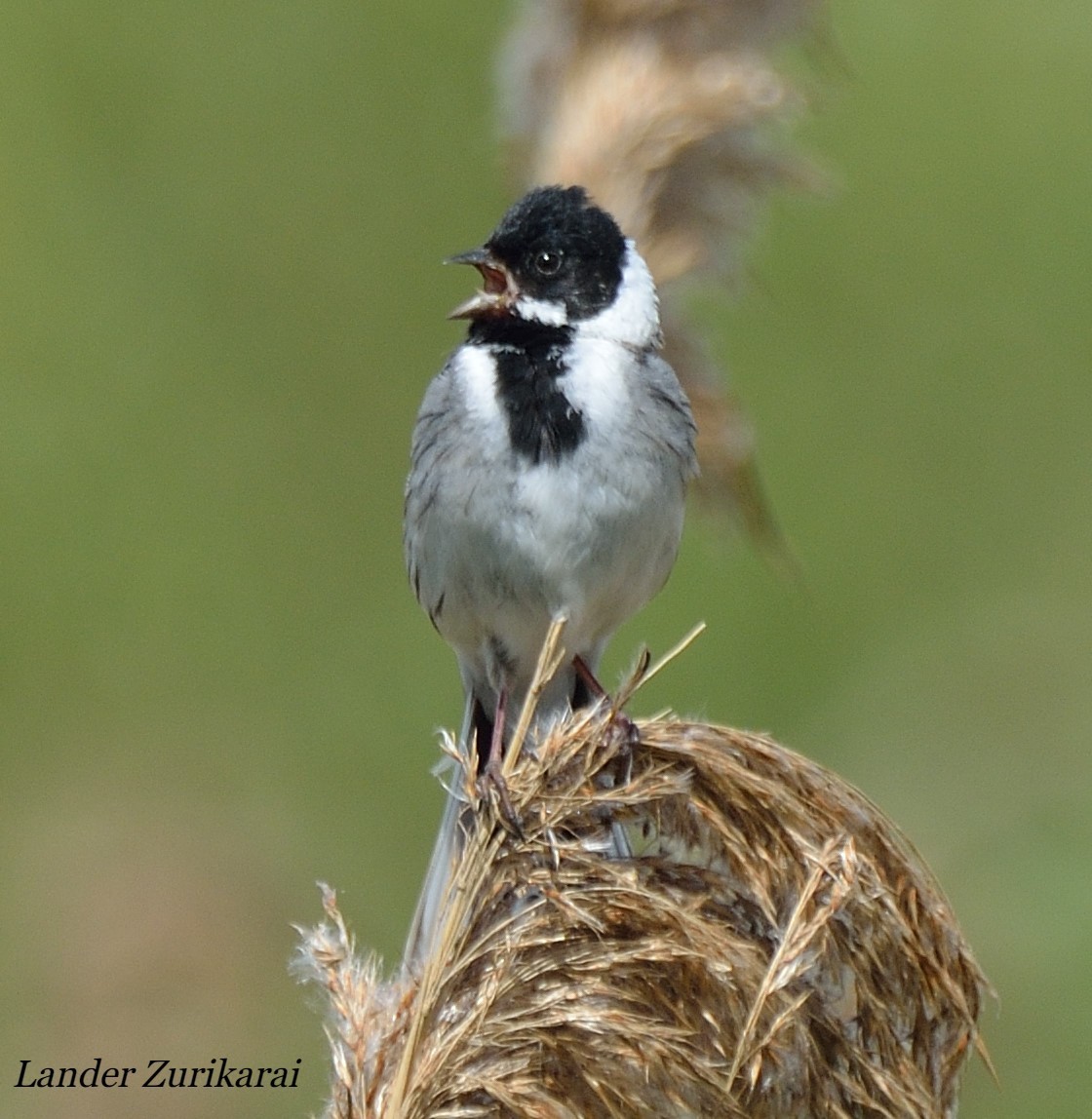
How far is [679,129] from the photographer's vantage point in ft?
11.8

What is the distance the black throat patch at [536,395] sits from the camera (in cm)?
337

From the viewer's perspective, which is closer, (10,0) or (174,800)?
(174,800)

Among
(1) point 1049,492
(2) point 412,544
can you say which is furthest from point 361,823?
(1) point 1049,492

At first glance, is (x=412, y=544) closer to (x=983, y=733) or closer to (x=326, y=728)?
(x=326, y=728)

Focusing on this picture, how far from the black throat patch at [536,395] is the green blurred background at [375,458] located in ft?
5.68

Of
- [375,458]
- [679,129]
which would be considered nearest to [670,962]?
[679,129]

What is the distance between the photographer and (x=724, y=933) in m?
2.29

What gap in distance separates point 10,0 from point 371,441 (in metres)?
2.32

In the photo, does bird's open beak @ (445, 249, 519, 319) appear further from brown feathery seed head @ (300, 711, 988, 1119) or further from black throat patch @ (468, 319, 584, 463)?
brown feathery seed head @ (300, 711, 988, 1119)

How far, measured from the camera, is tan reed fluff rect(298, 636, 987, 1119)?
2.11 meters
